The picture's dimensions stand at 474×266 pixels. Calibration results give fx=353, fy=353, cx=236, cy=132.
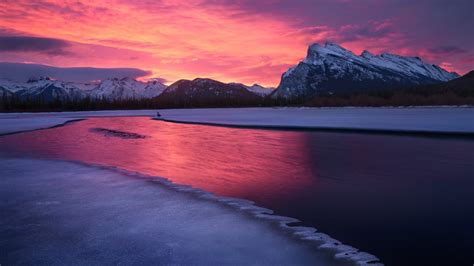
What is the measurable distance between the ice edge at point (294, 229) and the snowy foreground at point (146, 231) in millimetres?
14

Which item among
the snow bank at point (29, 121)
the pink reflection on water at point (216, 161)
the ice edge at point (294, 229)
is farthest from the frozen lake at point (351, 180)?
the snow bank at point (29, 121)

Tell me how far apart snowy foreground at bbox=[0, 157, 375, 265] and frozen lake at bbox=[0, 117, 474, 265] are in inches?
26.0

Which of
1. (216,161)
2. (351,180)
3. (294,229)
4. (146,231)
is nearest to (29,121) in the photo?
(216,161)

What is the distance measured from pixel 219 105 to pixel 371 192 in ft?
288

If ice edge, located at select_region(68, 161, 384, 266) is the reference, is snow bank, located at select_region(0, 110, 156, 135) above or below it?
above

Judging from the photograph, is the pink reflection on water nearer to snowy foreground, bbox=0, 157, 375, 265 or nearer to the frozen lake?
the frozen lake

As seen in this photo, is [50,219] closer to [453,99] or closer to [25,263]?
[25,263]

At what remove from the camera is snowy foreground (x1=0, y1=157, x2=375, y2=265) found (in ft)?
14.3

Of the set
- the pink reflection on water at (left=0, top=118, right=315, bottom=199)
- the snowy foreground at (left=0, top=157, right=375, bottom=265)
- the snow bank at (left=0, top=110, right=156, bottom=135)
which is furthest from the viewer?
the snow bank at (left=0, top=110, right=156, bottom=135)

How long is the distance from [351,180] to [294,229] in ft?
13.1

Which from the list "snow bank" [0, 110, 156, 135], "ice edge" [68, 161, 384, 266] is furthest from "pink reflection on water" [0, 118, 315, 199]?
"snow bank" [0, 110, 156, 135]

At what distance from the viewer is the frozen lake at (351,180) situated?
5.08 metres

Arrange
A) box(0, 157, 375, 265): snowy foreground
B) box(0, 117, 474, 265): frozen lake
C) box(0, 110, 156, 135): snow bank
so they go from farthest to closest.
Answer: box(0, 110, 156, 135): snow bank → box(0, 117, 474, 265): frozen lake → box(0, 157, 375, 265): snowy foreground

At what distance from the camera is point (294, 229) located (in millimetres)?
5328
